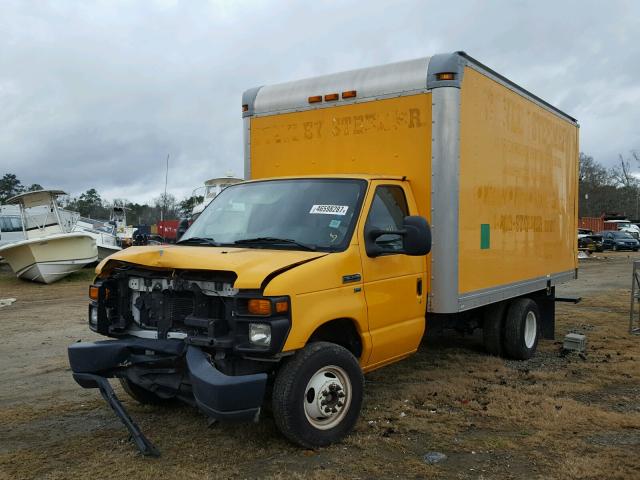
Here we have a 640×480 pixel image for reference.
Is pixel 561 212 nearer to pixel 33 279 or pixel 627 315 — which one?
pixel 627 315

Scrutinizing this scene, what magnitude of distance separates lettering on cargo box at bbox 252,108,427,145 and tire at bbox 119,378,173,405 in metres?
3.13

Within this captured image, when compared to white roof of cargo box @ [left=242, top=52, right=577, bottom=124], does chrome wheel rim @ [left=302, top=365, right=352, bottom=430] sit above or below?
below

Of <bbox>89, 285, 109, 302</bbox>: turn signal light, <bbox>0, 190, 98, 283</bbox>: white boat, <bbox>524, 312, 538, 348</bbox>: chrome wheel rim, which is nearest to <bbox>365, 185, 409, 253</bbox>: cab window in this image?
<bbox>89, 285, 109, 302</bbox>: turn signal light

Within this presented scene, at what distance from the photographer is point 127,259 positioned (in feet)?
15.7

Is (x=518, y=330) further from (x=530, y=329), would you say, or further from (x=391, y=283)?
(x=391, y=283)

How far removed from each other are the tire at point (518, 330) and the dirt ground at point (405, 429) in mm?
192

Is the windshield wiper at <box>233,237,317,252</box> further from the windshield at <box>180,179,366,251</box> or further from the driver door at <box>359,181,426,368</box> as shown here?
the driver door at <box>359,181,426,368</box>

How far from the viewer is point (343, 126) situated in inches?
255

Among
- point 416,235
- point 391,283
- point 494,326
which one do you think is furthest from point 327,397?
point 494,326

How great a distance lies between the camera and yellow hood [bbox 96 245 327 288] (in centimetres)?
422

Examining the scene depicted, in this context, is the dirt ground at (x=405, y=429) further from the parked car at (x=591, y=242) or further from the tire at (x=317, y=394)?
the parked car at (x=591, y=242)

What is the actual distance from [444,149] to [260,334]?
2.81 meters

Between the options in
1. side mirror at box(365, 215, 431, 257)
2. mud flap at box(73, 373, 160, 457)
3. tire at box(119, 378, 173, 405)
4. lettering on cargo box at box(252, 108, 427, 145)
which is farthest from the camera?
lettering on cargo box at box(252, 108, 427, 145)

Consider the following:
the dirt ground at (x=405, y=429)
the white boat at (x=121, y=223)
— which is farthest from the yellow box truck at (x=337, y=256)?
the white boat at (x=121, y=223)
